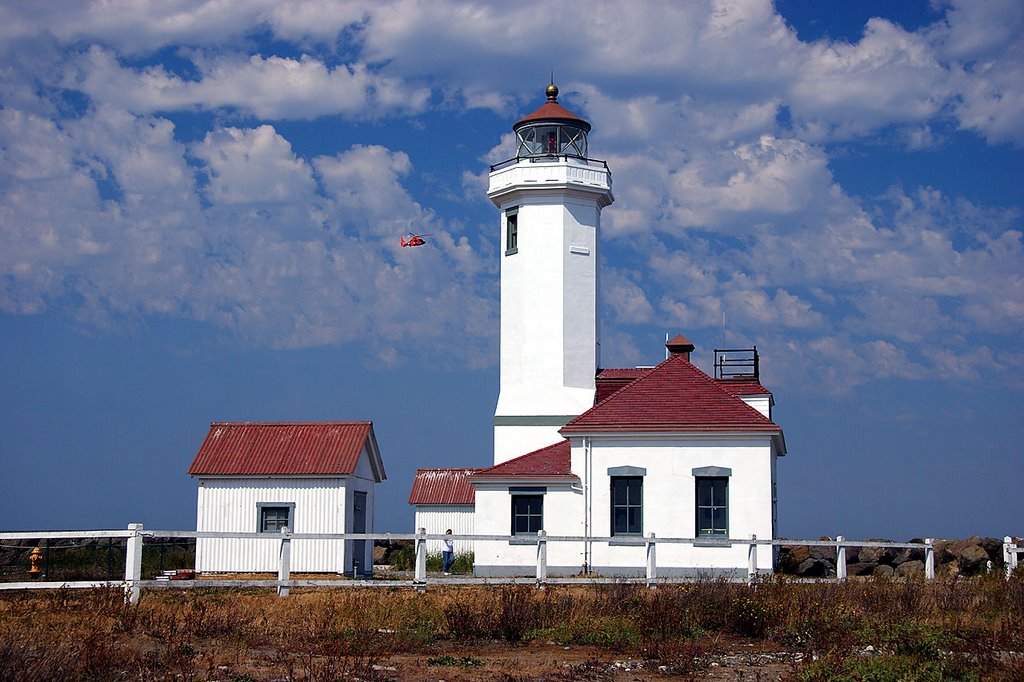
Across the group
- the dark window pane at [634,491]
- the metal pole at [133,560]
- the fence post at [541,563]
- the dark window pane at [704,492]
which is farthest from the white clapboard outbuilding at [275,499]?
the metal pole at [133,560]

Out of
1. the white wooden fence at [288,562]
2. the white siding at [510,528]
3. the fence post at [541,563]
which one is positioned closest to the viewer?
the white wooden fence at [288,562]

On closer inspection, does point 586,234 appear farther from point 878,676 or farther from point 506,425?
point 878,676

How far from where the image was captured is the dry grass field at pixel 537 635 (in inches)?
420

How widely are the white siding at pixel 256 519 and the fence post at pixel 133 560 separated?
34.6 ft

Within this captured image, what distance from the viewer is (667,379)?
2648cm

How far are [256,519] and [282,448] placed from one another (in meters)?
1.70

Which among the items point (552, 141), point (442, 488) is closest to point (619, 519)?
point (552, 141)

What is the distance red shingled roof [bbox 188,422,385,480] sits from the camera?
26.6 meters

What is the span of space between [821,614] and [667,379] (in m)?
13.0

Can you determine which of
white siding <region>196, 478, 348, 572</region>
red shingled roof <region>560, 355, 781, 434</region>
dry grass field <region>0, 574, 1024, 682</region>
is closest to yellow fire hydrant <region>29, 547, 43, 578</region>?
white siding <region>196, 478, 348, 572</region>

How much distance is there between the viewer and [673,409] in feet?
83.6

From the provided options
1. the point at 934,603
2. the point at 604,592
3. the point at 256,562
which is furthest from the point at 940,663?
the point at 256,562

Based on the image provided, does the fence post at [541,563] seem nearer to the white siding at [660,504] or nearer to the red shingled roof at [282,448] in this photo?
the white siding at [660,504]

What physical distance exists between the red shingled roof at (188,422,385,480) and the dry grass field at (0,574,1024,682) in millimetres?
9632
